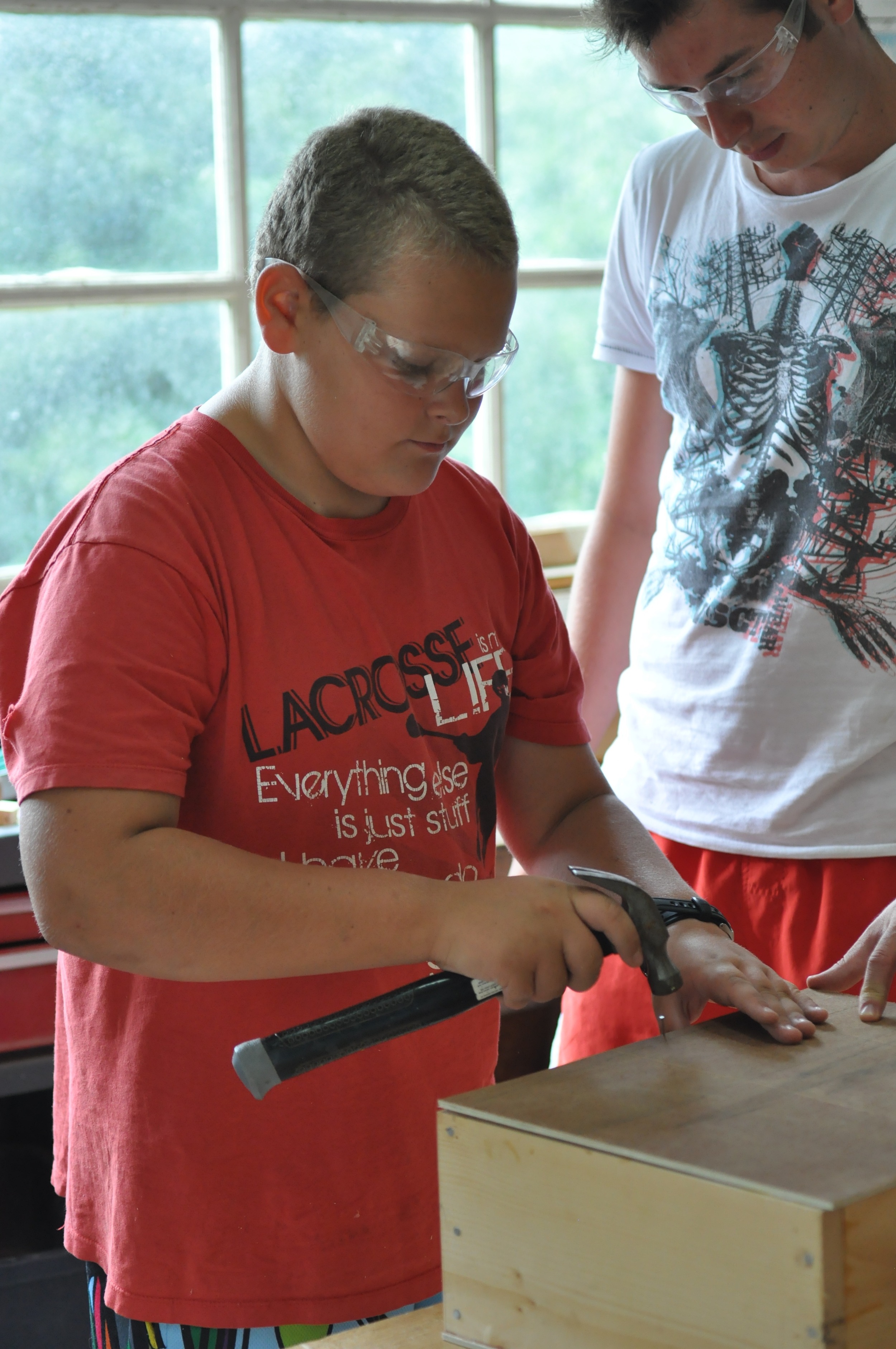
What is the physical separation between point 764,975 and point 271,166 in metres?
2.48

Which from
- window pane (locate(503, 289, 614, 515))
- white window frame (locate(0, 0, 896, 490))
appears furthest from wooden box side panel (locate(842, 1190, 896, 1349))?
window pane (locate(503, 289, 614, 515))

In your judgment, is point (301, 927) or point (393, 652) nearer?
point (301, 927)

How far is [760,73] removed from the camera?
127 cm

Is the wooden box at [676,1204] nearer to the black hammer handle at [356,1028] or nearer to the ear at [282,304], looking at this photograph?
the black hammer handle at [356,1028]

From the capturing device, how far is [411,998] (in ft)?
3.02

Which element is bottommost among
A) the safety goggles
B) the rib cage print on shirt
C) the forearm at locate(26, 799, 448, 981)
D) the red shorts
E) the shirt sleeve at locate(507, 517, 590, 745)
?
the red shorts

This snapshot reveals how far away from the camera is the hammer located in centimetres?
84

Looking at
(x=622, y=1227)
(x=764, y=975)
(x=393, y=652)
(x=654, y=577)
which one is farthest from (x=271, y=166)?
(x=622, y=1227)

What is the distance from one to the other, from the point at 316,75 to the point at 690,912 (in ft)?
8.30

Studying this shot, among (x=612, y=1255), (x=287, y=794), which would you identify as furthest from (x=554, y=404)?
(x=612, y=1255)

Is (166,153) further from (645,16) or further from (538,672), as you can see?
(538,672)

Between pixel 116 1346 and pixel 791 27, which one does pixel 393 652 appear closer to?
pixel 116 1346

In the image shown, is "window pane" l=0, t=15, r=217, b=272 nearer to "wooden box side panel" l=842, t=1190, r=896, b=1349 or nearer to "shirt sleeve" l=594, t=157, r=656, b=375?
"shirt sleeve" l=594, t=157, r=656, b=375

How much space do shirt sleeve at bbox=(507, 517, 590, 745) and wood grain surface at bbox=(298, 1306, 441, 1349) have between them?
501mm
